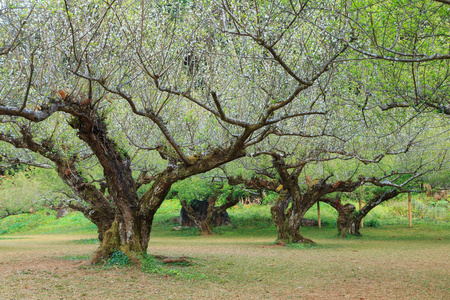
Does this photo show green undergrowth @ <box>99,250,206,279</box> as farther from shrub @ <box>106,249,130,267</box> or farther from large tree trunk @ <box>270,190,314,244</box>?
large tree trunk @ <box>270,190,314,244</box>

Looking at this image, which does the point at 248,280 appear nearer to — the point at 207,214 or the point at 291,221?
the point at 291,221

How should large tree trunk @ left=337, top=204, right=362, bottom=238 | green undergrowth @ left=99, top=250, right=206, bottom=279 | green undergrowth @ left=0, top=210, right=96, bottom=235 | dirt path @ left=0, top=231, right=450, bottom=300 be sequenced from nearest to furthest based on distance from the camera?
1. dirt path @ left=0, top=231, right=450, bottom=300
2. green undergrowth @ left=99, top=250, right=206, bottom=279
3. large tree trunk @ left=337, top=204, right=362, bottom=238
4. green undergrowth @ left=0, top=210, right=96, bottom=235

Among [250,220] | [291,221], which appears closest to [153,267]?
[291,221]

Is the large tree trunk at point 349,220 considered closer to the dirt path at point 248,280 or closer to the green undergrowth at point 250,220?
the green undergrowth at point 250,220

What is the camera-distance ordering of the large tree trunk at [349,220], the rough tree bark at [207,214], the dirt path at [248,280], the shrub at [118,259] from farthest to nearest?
the rough tree bark at [207,214] → the large tree trunk at [349,220] → the shrub at [118,259] → the dirt path at [248,280]

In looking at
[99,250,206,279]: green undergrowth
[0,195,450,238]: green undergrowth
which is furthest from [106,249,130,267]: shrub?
[0,195,450,238]: green undergrowth

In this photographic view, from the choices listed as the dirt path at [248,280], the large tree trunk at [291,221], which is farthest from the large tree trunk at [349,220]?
the dirt path at [248,280]

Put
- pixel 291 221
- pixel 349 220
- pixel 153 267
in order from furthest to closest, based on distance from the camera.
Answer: pixel 349 220, pixel 291 221, pixel 153 267

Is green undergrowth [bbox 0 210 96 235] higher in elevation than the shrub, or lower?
lower

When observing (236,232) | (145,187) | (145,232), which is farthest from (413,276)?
(236,232)

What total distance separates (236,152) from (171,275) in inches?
138

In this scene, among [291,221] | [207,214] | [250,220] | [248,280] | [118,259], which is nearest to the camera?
[248,280]

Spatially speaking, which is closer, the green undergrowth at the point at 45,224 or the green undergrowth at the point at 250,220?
the green undergrowth at the point at 250,220

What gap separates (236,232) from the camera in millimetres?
28812
